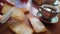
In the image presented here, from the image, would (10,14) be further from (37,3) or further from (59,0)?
(59,0)

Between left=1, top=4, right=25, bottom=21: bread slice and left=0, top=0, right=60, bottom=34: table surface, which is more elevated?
left=1, top=4, right=25, bottom=21: bread slice

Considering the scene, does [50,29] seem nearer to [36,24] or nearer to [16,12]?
[36,24]

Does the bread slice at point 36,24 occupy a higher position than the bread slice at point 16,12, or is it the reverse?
the bread slice at point 16,12

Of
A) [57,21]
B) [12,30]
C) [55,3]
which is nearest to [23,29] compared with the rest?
[12,30]

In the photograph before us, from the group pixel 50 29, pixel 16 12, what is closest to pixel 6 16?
pixel 16 12
